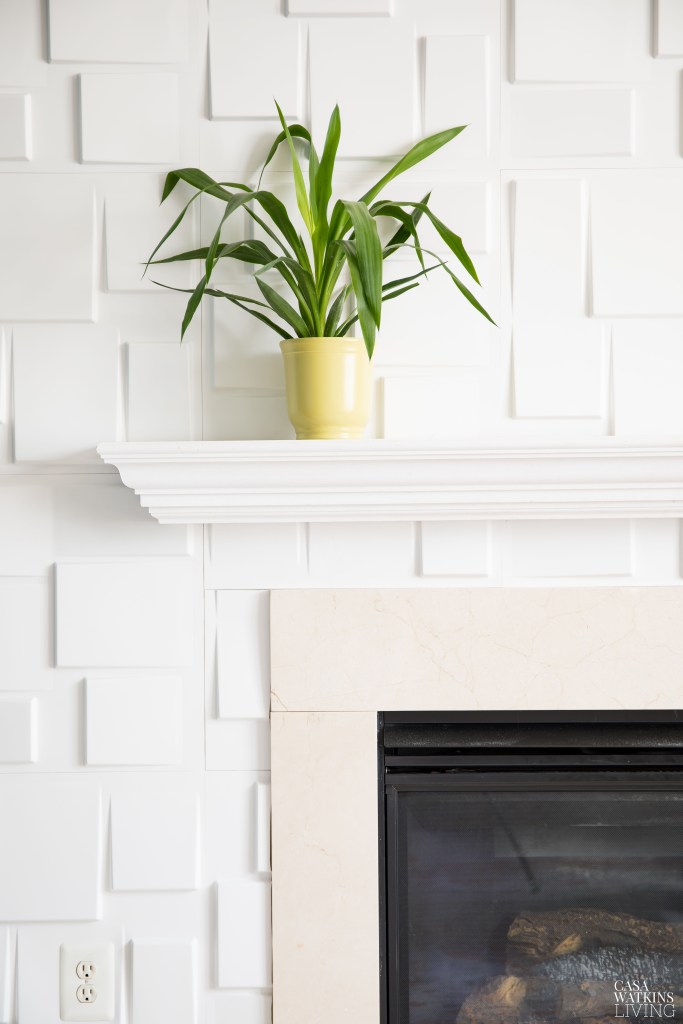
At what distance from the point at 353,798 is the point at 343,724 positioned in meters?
0.12

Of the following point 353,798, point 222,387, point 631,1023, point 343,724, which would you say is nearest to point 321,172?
point 222,387

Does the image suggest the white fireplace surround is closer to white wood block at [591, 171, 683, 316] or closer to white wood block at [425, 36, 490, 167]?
white wood block at [591, 171, 683, 316]

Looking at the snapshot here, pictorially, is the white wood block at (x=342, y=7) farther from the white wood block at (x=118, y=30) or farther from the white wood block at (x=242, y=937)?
the white wood block at (x=242, y=937)

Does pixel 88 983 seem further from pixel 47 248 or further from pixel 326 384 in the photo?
pixel 47 248

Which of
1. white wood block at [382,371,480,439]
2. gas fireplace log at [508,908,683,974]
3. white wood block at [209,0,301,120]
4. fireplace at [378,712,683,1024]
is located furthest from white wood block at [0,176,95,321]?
gas fireplace log at [508,908,683,974]

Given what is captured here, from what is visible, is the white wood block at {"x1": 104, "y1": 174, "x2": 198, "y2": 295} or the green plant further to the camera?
the white wood block at {"x1": 104, "y1": 174, "x2": 198, "y2": 295}

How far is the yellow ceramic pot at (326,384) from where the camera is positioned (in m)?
1.21

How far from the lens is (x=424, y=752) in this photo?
136 centimetres

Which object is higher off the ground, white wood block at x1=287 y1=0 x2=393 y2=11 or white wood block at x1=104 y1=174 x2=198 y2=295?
white wood block at x1=287 y1=0 x2=393 y2=11

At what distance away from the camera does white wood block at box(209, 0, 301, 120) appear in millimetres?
1330

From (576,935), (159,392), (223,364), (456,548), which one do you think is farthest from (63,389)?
(576,935)

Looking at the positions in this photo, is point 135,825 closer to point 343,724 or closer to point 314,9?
point 343,724

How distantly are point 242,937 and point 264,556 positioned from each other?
2.03ft

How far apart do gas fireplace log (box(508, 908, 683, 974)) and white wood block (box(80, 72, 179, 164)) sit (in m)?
1.43
